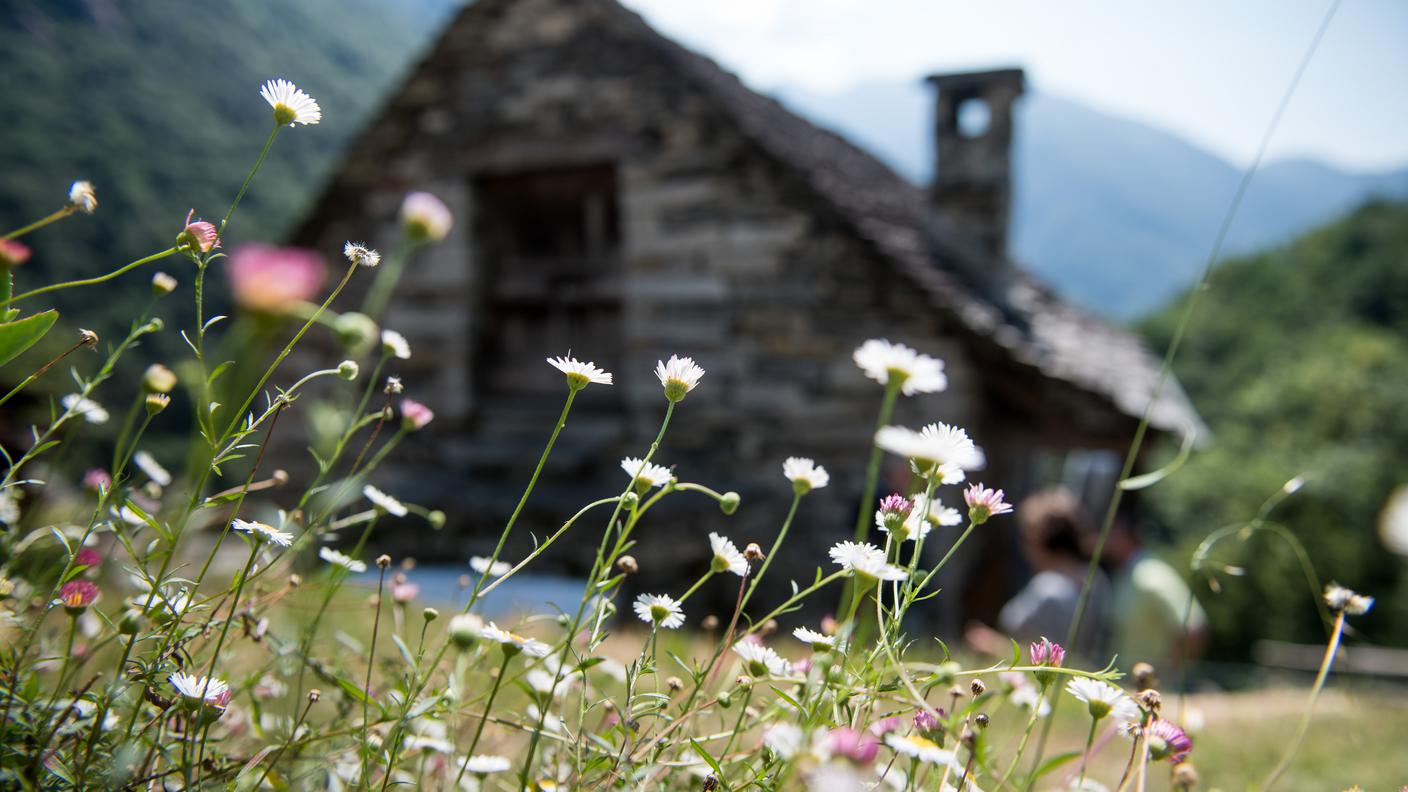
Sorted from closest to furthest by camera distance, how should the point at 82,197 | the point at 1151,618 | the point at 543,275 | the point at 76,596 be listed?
the point at 76,596
the point at 82,197
the point at 1151,618
the point at 543,275

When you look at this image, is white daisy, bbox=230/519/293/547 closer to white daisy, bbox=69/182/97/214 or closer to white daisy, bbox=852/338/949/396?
white daisy, bbox=69/182/97/214

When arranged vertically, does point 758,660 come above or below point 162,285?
below

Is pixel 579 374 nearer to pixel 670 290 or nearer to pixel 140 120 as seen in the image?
pixel 670 290

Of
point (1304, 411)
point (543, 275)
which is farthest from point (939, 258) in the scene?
point (1304, 411)

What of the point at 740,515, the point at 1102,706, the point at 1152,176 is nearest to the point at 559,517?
the point at 740,515

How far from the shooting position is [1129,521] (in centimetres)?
477

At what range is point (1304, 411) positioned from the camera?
28484 millimetres

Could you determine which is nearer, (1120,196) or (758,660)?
(758,660)

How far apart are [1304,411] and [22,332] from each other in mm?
34385

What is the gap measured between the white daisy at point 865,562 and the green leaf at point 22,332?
717mm

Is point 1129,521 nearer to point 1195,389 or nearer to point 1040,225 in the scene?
point 1195,389

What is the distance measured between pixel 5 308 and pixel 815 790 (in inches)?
33.0

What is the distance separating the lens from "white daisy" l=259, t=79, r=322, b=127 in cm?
79

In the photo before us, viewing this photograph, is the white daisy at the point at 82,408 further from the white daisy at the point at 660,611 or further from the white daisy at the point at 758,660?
the white daisy at the point at 758,660
